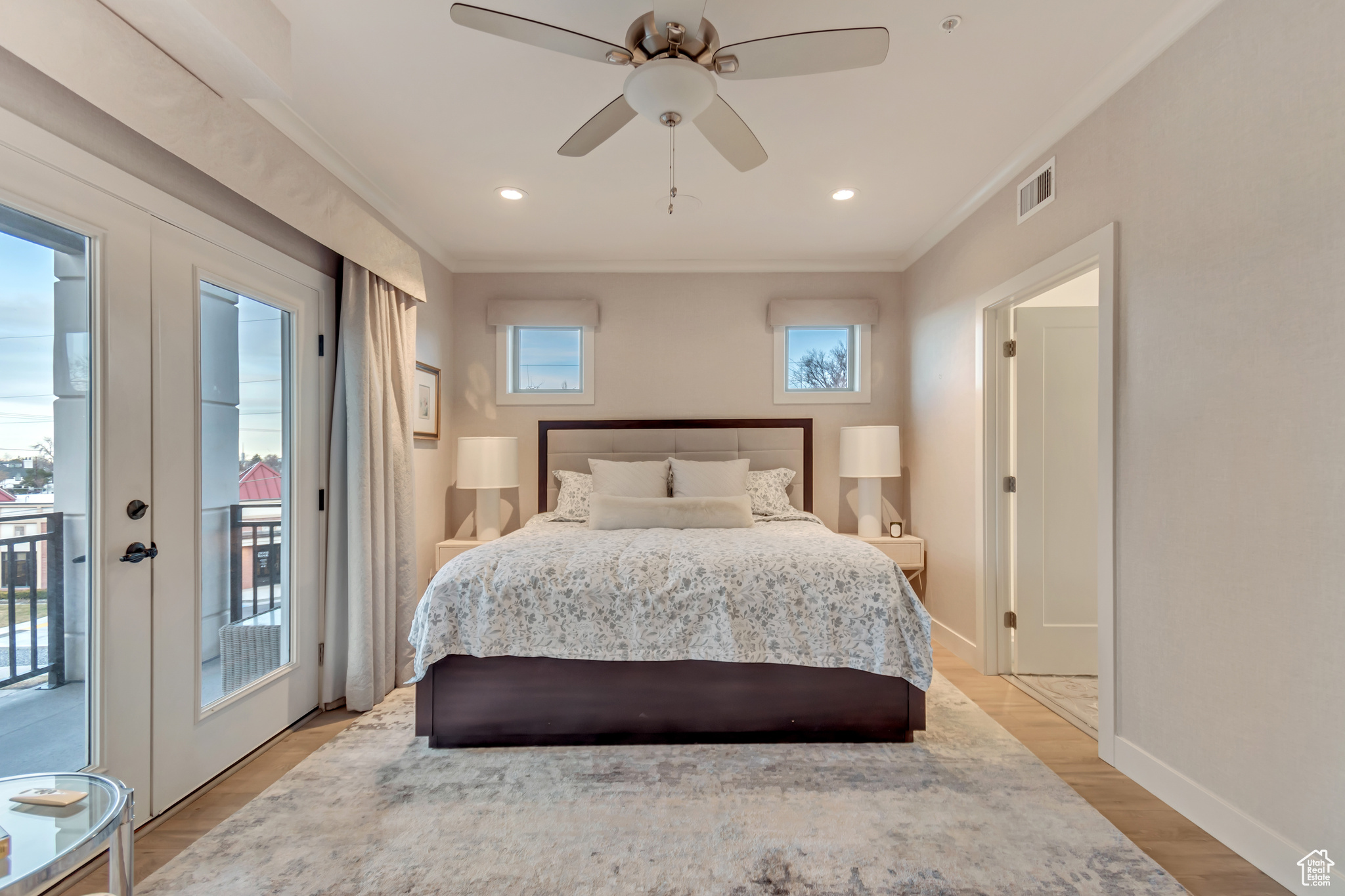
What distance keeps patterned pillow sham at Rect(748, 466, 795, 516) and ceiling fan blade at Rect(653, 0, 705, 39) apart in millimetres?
2845

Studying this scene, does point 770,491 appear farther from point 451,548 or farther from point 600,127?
point 600,127

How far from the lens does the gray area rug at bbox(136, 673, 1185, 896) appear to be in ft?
5.49

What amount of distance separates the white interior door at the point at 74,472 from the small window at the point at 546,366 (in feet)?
8.63

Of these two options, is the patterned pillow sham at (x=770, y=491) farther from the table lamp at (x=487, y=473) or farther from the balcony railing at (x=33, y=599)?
the balcony railing at (x=33, y=599)

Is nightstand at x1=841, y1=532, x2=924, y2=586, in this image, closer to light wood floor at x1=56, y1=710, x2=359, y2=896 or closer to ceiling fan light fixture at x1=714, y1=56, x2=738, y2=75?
ceiling fan light fixture at x1=714, y1=56, x2=738, y2=75

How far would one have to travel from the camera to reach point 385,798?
6.88 feet

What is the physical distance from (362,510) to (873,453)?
3.02m

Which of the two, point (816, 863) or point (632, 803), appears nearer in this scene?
point (816, 863)

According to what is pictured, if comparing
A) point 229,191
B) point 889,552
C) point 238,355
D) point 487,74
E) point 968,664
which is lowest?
point 968,664

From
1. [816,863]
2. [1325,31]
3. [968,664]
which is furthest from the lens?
[968,664]

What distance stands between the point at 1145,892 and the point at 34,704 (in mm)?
2919

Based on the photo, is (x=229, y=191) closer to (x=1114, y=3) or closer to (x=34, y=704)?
(x=34, y=704)

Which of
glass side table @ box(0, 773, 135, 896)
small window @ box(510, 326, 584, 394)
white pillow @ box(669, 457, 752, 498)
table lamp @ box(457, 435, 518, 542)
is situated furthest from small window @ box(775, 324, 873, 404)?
glass side table @ box(0, 773, 135, 896)

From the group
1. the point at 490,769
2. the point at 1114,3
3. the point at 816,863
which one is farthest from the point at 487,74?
the point at 816,863
